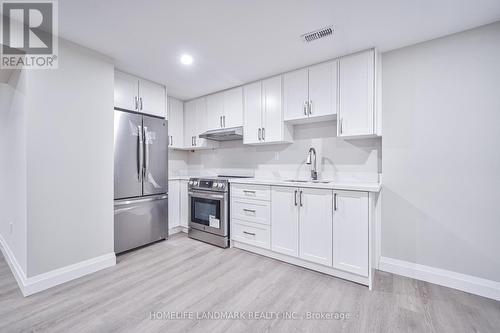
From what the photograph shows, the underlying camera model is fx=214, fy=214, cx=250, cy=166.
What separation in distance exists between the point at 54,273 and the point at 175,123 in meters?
2.78

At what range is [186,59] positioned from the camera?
2660 mm

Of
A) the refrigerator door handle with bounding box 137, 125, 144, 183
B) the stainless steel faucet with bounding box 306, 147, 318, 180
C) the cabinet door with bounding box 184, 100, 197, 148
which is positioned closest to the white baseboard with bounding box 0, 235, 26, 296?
the refrigerator door handle with bounding box 137, 125, 144, 183

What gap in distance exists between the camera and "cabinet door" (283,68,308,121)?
280 cm

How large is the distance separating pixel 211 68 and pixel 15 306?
3.11 m

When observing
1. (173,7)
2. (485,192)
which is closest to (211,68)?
(173,7)

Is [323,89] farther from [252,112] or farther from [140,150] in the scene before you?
[140,150]

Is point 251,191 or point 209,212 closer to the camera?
point 251,191

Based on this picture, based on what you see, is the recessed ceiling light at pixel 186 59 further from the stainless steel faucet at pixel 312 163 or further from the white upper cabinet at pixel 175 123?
the stainless steel faucet at pixel 312 163

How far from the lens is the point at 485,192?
2.02 metres

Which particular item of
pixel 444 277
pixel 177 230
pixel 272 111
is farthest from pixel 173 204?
pixel 444 277

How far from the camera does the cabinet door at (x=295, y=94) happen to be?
110 inches

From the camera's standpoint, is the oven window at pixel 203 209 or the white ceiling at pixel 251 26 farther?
the oven window at pixel 203 209

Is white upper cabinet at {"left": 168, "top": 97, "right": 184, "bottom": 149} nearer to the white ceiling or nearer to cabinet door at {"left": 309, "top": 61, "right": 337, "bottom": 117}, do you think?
the white ceiling

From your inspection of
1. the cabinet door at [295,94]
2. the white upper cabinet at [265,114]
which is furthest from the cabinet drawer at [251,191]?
the cabinet door at [295,94]
